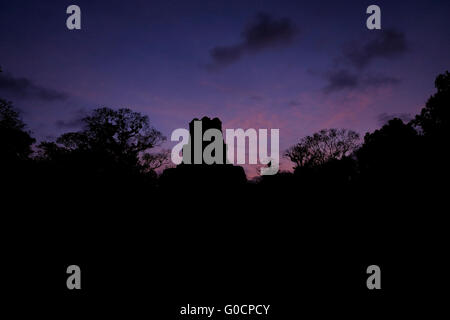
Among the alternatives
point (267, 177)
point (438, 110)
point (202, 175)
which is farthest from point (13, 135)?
point (438, 110)

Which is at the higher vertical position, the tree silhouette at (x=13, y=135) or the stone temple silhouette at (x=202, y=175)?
the tree silhouette at (x=13, y=135)

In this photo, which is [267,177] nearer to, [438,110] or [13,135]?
[438,110]

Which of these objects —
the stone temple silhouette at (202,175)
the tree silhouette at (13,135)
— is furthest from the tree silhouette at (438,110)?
the tree silhouette at (13,135)

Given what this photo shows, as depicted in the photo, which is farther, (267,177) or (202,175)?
(267,177)

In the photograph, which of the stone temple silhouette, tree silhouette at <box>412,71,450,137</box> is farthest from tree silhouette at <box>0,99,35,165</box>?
tree silhouette at <box>412,71,450,137</box>

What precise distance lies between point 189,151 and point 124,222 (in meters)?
9.93

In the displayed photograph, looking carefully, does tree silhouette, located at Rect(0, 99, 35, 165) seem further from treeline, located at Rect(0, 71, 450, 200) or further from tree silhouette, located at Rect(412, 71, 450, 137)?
tree silhouette, located at Rect(412, 71, 450, 137)

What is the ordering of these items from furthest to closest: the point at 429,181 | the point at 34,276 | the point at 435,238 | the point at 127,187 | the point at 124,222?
the point at 127,187 < the point at 429,181 < the point at 124,222 < the point at 435,238 < the point at 34,276

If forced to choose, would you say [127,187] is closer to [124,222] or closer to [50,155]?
[124,222]

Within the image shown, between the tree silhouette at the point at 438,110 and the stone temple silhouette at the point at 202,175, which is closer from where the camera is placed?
the stone temple silhouette at the point at 202,175

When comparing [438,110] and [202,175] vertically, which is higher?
[438,110]

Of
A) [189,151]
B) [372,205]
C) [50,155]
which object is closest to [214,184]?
[189,151]

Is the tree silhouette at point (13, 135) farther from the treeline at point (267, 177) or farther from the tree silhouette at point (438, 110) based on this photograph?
the tree silhouette at point (438, 110)
